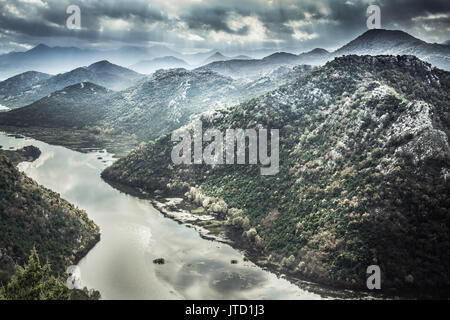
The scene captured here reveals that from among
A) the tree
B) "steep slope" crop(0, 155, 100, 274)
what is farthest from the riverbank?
the tree

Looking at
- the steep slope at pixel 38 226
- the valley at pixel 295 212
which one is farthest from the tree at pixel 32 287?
the steep slope at pixel 38 226

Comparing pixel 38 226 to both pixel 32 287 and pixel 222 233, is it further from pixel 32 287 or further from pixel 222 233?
pixel 222 233

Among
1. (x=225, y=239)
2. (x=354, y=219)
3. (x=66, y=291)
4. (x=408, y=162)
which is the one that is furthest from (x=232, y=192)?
(x=66, y=291)

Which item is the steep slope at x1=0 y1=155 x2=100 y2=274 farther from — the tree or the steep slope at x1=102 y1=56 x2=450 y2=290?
the steep slope at x1=102 y1=56 x2=450 y2=290

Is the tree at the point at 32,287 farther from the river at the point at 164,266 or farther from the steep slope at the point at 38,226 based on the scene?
the steep slope at the point at 38,226

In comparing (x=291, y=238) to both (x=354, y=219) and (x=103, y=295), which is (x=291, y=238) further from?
(x=103, y=295)

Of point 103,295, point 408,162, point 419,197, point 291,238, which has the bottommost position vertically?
point 103,295
